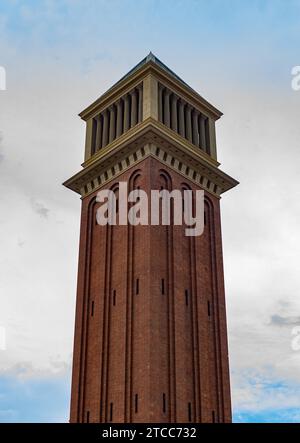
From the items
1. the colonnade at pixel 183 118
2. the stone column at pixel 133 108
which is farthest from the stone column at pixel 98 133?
the colonnade at pixel 183 118

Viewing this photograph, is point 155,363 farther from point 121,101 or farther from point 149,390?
point 121,101

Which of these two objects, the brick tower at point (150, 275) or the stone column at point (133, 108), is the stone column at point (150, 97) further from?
the stone column at point (133, 108)

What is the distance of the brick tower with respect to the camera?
40219 millimetres

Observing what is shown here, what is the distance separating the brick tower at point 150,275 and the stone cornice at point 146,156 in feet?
0.27

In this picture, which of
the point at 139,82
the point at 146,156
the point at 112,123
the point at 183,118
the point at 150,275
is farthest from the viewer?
the point at 112,123

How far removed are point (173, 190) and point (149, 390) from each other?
15087 mm

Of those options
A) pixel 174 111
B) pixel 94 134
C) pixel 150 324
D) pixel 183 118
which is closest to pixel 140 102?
pixel 174 111

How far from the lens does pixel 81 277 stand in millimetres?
48000

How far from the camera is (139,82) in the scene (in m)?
50.5

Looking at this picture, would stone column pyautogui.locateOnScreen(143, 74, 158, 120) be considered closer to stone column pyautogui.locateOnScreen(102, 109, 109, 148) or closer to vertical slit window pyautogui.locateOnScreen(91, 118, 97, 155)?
stone column pyautogui.locateOnScreen(102, 109, 109, 148)

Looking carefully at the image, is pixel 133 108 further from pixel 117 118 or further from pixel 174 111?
pixel 174 111

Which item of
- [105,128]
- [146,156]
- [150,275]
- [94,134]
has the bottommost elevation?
[150,275]

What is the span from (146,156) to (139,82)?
24.1 feet

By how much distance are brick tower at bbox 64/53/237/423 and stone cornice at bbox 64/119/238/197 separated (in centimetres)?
8
